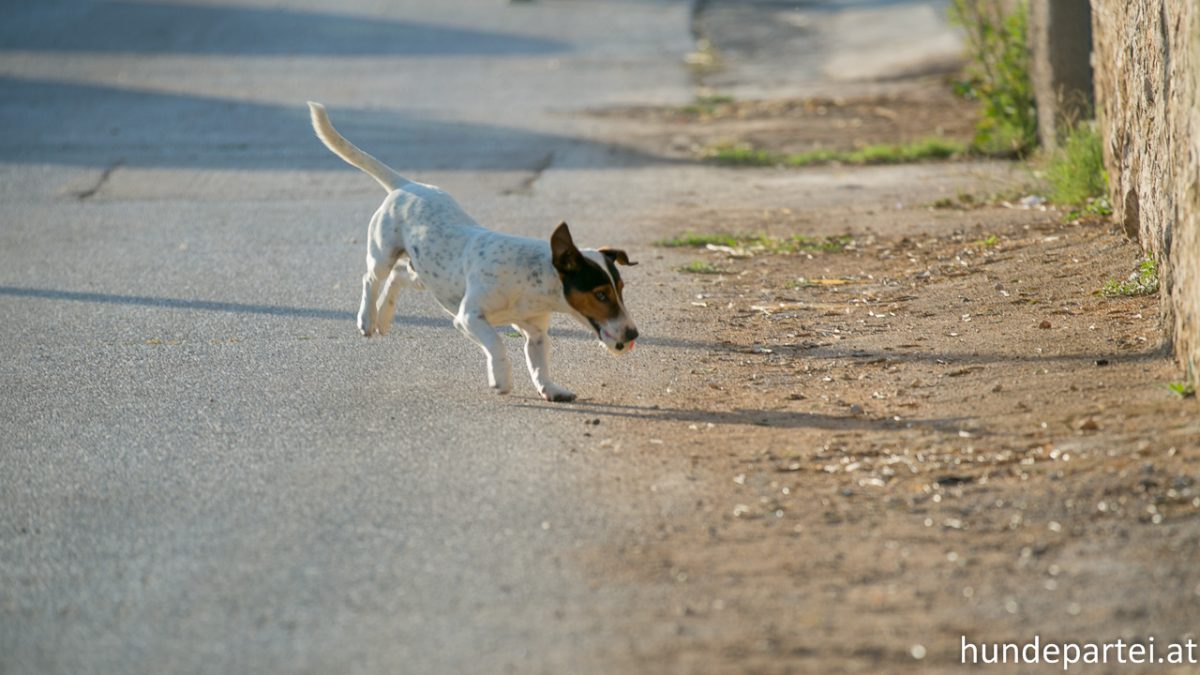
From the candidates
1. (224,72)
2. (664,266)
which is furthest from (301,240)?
(224,72)

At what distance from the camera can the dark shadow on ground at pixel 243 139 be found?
1460 centimetres

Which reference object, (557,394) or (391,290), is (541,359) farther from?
(391,290)

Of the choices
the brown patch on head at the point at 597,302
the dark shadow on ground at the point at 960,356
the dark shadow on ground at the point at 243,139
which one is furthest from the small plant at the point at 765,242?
the brown patch on head at the point at 597,302

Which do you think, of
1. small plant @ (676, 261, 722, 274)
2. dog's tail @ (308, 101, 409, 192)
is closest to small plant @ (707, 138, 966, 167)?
small plant @ (676, 261, 722, 274)

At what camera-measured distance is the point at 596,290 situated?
6418 mm

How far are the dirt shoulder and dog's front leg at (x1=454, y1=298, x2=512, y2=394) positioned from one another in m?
0.52

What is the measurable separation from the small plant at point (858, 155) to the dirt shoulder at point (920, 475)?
4838 millimetres

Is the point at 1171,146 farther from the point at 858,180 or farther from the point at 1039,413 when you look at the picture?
the point at 858,180

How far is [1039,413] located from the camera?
614 cm

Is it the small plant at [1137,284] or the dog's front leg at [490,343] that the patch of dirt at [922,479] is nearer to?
the small plant at [1137,284]

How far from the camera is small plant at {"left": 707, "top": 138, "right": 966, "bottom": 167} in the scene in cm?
1389

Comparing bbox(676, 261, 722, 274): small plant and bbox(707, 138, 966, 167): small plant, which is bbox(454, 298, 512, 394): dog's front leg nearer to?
bbox(676, 261, 722, 274): small plant

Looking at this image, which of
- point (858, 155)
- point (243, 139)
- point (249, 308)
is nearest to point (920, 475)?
point (249, 308)

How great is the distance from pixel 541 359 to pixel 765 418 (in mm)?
1082
